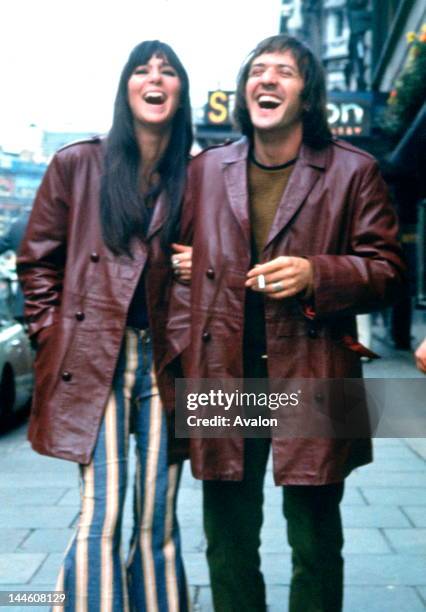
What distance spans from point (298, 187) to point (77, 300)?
73cm

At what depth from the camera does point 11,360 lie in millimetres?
9141

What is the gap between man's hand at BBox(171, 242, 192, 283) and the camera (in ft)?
10.2

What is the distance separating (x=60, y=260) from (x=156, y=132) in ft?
1.61

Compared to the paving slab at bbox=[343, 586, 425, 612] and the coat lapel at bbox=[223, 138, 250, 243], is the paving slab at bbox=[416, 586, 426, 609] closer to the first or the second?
the paving slab at bbox=[343, 586, 425, 612]

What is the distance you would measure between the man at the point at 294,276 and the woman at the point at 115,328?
4.8 inches

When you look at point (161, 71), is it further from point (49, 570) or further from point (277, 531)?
point (277, 531)

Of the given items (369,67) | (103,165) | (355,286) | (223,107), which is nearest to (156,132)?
(103,165)

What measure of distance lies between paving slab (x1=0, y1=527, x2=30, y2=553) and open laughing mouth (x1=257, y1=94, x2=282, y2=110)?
8.40 ft

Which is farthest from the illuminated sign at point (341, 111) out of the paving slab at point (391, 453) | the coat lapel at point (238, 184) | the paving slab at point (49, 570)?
the coat lapel at point (238, 184)

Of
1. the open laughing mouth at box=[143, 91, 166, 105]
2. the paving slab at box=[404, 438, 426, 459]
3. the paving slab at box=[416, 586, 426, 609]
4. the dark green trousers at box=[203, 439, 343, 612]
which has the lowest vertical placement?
the paving slab at box=[404, 438, 426, 459]

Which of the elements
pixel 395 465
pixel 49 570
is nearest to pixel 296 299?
pixel 49 570

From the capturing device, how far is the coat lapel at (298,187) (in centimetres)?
298

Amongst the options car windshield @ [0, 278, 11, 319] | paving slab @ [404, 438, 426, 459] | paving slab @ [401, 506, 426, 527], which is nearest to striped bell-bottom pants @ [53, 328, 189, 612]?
paving slab @ [401, 506, 426, 527]

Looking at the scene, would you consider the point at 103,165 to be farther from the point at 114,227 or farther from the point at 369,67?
the point at 369,67
